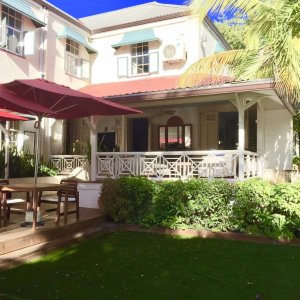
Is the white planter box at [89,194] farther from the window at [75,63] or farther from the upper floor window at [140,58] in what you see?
the upper floor window at [140,58]

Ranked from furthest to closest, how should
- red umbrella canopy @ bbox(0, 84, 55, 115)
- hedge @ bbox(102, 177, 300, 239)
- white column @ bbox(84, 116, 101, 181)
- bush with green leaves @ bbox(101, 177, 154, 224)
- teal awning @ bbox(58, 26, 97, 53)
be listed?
teal awning @ bbox(58, 26, 97, 53), white column @ bbox(84, 116, 101, 181), bush with green leaves @ bbox(101, 177, 154, 224), hedge @ bbox(102, 177, 300, 239), red umbrella canopy @ bbox(0, 84, 55, 115)

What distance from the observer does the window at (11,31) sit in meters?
13.5

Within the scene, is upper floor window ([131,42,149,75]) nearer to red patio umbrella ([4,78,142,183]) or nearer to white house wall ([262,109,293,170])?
white house wall ([262,109,293,170])

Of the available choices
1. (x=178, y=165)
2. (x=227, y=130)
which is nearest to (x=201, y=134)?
(x=227, y=130)

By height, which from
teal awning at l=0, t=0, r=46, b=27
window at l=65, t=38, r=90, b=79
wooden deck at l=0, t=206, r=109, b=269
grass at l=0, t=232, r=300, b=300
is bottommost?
grass at l=0, t=232, r=300, b=300

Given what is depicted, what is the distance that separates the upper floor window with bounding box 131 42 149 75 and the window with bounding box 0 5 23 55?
18.1 feet

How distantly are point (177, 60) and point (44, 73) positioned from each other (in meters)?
5.89

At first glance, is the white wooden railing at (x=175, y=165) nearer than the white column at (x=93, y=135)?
Yes

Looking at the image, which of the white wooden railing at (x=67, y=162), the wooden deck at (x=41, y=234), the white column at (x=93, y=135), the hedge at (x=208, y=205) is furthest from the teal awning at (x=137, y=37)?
the wooden deck at (x=41, y=234)

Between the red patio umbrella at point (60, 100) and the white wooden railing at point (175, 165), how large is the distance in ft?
9.34

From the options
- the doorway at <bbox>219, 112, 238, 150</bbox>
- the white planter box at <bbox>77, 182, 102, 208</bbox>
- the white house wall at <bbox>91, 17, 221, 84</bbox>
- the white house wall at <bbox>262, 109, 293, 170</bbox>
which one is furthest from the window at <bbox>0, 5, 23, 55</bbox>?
the white house wall at <bbox>262, 109, 293, 170</bbox>

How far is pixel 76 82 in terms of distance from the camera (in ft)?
59.1

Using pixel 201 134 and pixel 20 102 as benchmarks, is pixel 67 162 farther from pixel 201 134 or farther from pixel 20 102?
pixel 20 102

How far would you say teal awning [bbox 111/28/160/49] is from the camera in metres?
17.1
